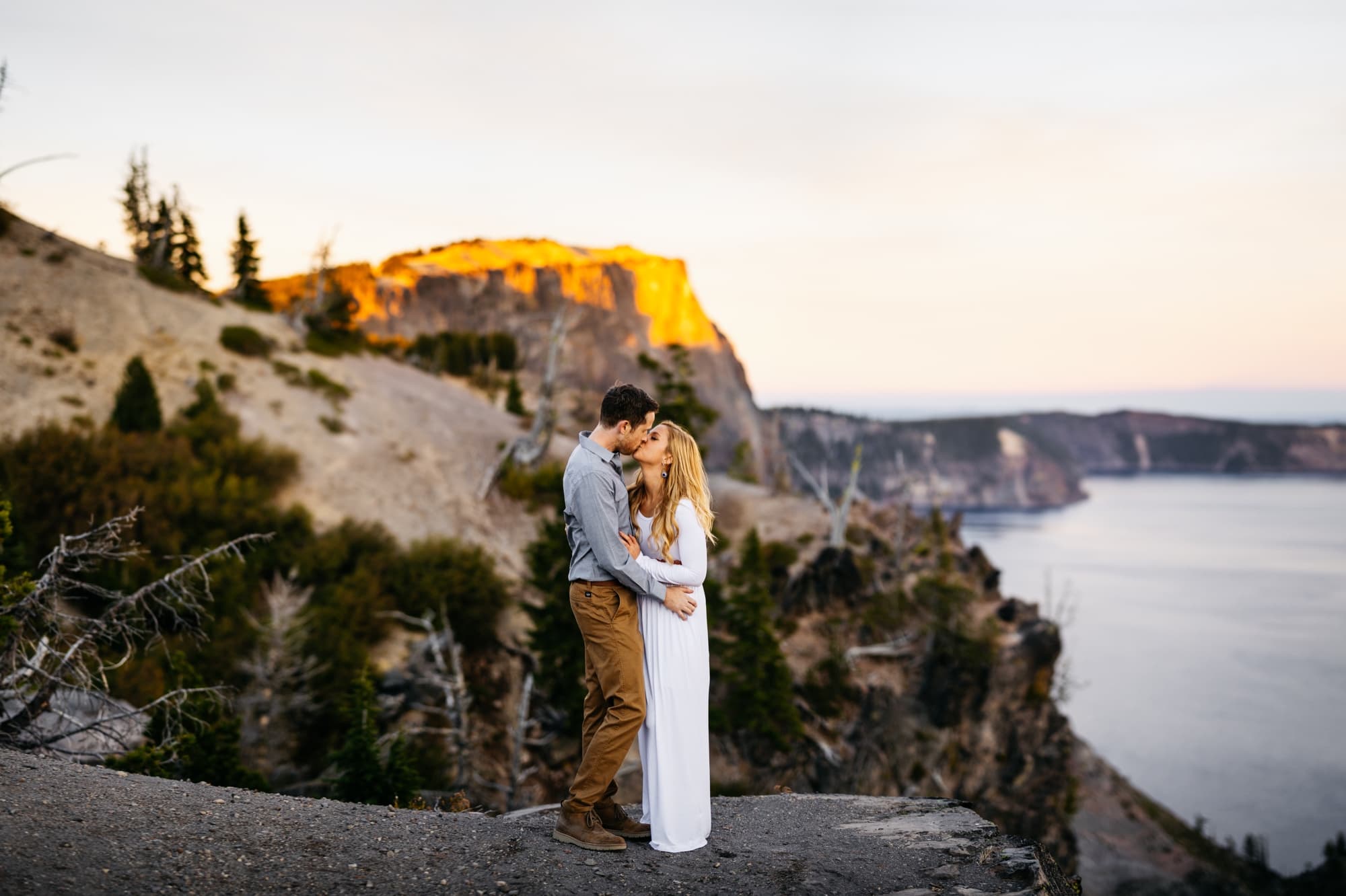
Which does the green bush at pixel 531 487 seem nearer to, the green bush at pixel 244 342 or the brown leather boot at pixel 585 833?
the green bush at pixel 244 342

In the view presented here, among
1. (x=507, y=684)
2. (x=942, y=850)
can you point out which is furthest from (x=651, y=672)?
(x=507, y=684)

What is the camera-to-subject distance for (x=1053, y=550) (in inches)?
4323

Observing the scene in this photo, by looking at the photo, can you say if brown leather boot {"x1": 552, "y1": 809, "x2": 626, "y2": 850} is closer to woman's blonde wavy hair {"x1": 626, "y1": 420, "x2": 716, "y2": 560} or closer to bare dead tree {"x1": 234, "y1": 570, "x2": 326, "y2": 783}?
woman's blonde wavy hair {"x1": 626, "y1": 420, "x2": 716, "y2": 560}

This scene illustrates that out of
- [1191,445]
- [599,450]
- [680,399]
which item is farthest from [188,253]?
[1191,445]

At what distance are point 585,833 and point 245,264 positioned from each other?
50.8 meters

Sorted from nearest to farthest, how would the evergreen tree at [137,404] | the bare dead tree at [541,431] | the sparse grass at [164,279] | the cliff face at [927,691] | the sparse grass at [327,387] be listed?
1. the evergreen tree at [137,404]
2. the cliff face at [927,691]
3. the sparse grass at [327,387]
4. the bare dead tree at [541,431]
5. the sparse grass at [164,279]

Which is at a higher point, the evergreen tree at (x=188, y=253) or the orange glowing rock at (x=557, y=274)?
the orange glowing rock at (x=557, y=274)

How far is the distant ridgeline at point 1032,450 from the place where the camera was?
11038 centimetres

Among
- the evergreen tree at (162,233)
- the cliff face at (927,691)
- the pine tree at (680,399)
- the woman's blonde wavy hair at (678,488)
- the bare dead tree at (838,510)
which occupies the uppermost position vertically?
the evergreen tree at (162,233)

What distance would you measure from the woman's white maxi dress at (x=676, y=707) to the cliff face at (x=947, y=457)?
283 ft

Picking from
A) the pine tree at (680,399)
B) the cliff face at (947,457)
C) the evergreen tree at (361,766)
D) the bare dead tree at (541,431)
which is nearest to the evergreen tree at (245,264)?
the bare dead tree at (541,431)

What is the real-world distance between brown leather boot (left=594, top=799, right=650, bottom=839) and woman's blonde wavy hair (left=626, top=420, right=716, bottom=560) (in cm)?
173

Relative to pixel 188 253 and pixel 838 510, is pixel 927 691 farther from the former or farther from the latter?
pixel 188 253

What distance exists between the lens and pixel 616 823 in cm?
570
